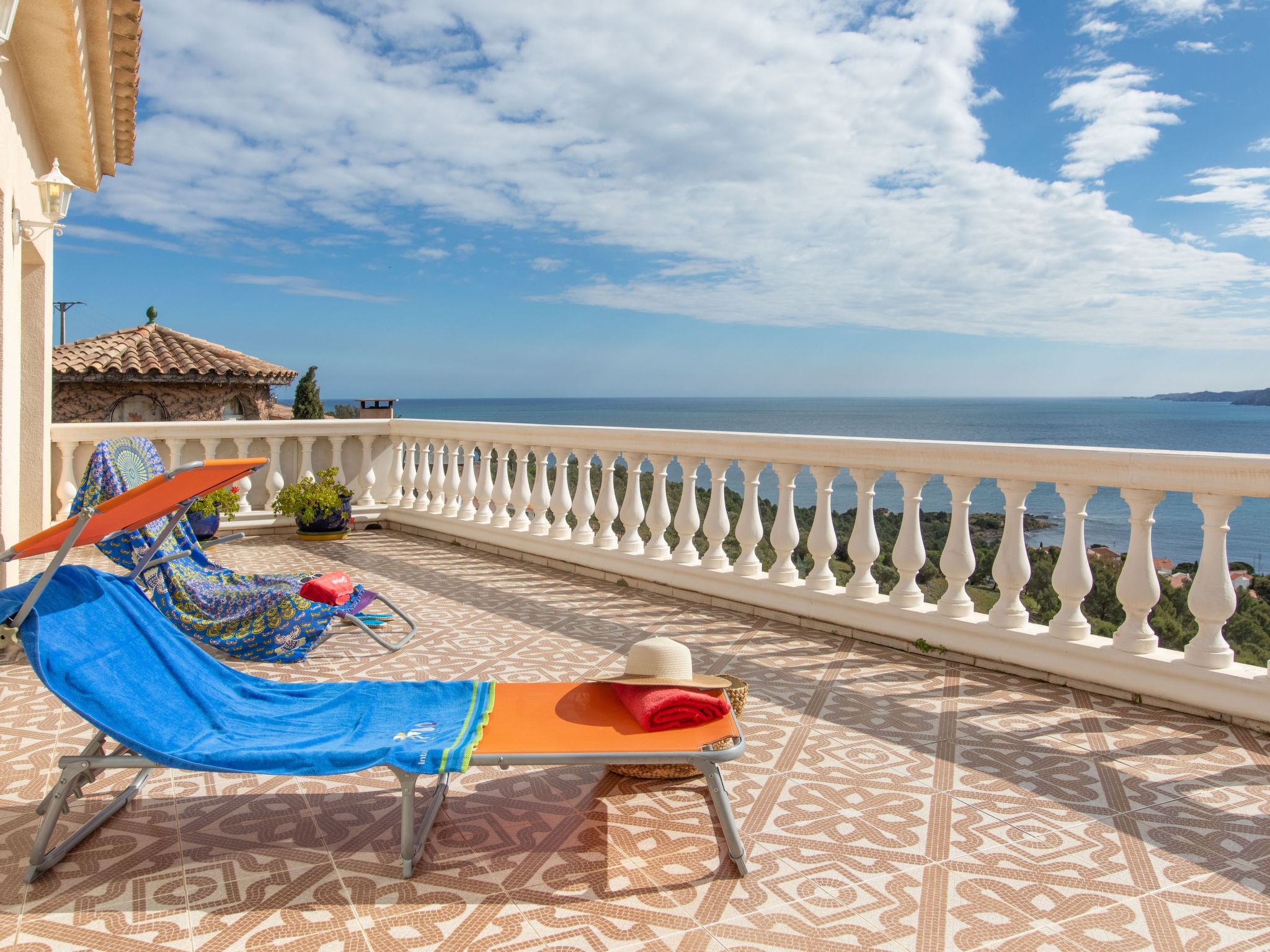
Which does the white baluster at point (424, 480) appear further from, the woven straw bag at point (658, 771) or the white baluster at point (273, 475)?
the woven straw bag at point (658, 771)

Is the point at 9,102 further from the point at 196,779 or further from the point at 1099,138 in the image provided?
the point at 1099,138

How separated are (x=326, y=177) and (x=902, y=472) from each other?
3435 cm

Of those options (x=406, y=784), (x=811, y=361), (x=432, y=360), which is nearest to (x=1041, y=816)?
(x=406, y=784)

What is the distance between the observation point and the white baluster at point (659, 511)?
21.2 feet

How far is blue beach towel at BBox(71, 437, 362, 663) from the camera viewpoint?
4672mm

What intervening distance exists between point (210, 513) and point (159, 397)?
34.7ft

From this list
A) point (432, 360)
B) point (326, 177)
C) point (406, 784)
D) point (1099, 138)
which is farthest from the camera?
point (1099, 138)

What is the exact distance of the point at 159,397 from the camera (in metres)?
17.4

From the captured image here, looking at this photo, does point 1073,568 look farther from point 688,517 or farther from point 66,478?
point 66,478

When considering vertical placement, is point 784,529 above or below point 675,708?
above

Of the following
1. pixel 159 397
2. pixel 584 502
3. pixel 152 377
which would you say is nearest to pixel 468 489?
pixel 584 502

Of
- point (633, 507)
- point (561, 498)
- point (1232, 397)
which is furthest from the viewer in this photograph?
point (1232, 397)

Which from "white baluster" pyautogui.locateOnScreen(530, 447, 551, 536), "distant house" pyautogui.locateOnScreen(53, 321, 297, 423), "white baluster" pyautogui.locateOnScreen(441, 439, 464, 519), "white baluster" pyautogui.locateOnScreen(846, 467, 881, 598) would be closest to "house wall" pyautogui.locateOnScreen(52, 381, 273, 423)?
"distant house" pyautogui.locateOnScreen(53, 321, 297, 423)

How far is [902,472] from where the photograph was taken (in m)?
5.04
